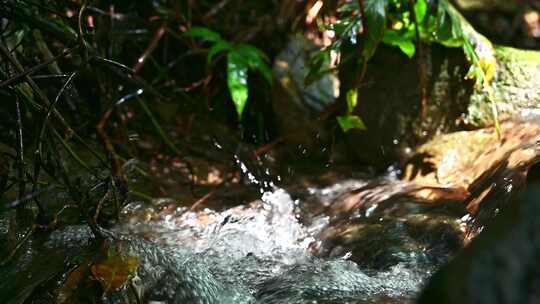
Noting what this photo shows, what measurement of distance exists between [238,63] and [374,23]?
0.97 m

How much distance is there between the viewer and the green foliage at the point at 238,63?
344cm

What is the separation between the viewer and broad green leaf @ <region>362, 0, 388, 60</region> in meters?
2.89

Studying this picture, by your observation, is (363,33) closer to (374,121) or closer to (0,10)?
(374,121)

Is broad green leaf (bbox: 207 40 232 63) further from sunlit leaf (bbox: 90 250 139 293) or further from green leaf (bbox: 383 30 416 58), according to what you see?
sunlit leaf (bbox: 90 250 139 293)

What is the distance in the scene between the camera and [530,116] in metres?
2.88

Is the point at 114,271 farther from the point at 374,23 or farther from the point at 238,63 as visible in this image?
the point at 238,63

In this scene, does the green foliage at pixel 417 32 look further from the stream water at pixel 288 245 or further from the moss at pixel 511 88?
the stream water at pixel 288 245

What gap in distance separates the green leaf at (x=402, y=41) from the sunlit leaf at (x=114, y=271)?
1.78m

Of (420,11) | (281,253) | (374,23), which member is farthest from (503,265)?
(420,11)

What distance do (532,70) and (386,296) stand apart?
1702 millimetres

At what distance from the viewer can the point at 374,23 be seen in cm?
289

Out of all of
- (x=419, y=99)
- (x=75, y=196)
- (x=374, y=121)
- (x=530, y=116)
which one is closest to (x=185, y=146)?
(x=374, y=121)

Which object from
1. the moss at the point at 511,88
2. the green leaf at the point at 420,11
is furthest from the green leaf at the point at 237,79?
the moss at the point at 511,88

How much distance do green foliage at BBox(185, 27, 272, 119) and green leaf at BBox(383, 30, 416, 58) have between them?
2.72 feet
